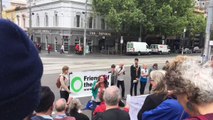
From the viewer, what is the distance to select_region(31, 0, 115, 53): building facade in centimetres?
4306

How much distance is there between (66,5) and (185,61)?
4217 centimetres

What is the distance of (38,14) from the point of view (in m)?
48.8

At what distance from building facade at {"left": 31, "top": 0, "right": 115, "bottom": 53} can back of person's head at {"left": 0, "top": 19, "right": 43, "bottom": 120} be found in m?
42.2

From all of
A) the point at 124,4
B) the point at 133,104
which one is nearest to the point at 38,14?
the point at 124,4

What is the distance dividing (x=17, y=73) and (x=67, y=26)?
1684 inches

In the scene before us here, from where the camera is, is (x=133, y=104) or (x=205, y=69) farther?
(x=133, y=104)

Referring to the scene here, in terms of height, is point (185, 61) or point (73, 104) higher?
point (185, 61)

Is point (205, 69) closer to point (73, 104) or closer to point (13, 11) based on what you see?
point (73, 104)

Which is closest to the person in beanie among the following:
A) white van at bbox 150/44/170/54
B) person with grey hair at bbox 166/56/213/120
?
person with grey hair at bbox 166/56/213/120

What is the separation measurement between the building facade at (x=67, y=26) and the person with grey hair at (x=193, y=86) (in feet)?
135

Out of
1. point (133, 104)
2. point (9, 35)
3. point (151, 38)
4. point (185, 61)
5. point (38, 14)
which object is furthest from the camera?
point (151, 38)

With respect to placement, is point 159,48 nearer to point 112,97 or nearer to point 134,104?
point 134,104

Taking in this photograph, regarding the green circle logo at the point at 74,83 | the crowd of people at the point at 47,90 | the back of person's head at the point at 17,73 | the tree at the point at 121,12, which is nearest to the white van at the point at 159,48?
the tree at the point at 121,12

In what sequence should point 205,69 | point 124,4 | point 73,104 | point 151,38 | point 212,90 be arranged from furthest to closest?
1. point 151,38
2. point 124,4
3. point 73,104
4. point 205,69
5. point 212,90
